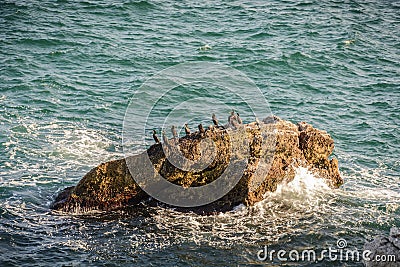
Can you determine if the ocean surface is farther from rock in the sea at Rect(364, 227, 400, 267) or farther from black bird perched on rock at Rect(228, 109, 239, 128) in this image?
rock in the sea at Rect(364, 227, 400, 267)

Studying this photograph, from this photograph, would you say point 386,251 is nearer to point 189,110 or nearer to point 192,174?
point 192,174

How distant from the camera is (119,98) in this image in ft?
128

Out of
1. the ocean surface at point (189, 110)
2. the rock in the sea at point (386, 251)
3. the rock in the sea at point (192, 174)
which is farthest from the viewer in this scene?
the rock in the sea at point (192, 174)

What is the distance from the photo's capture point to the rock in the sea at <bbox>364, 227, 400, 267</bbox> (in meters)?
16.9

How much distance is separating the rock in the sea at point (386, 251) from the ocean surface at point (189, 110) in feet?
12.7

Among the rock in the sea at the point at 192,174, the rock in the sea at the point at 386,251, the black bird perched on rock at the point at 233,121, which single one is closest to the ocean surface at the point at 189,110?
the rock in the sea at the point at 192,174

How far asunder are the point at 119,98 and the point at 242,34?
16.4 metres

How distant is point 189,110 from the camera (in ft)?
124

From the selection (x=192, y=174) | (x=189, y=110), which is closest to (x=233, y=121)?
(x=192, y=174)

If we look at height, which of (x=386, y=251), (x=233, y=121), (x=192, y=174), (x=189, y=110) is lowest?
(x=386, y=251)

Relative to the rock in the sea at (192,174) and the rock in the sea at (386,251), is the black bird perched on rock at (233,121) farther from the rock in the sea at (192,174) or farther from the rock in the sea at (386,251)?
the rock in the sea at (386,251)

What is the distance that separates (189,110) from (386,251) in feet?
72.1

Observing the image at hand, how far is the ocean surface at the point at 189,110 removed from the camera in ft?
74.2

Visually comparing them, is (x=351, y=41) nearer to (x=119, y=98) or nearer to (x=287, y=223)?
(x=119, y=98)
